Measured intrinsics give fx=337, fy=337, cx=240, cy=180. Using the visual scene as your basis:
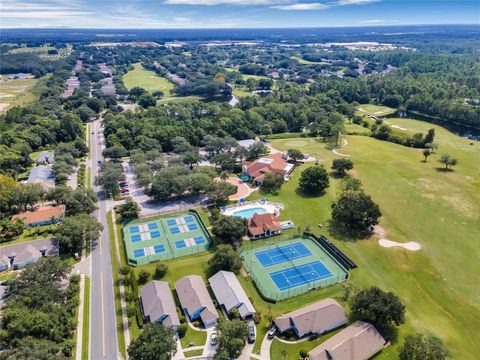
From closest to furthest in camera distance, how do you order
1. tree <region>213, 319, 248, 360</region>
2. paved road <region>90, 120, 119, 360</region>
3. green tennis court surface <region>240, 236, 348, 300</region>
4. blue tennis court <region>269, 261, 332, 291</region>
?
1. tree <region>213, 319, 248, 360</region>
2. paved road <region>90, 120, 119, 360</region>
3. green tennis court surface <region>240, 236, 348, 300</region>
4. blue tennis court <region>269, 261, 332, 291</region>

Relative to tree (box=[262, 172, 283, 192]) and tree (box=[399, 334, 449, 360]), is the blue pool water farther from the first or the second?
tree (box=[399, 334, 449, 360])

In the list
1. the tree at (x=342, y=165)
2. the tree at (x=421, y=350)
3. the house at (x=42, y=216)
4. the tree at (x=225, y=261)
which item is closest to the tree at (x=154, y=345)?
the tree at (x=225, y=261)

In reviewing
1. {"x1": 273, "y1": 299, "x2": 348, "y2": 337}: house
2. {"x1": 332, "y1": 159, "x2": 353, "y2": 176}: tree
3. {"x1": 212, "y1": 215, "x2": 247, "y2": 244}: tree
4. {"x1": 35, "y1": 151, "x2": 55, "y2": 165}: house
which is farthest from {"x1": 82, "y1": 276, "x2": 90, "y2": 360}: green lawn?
{"x1": 332, "y1": 159, "x2": 353, "y2": 176}: tree

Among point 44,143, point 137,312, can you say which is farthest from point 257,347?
point 44,143

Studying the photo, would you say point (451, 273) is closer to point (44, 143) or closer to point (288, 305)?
point (288, 305)

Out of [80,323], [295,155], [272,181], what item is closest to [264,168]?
[272,181]

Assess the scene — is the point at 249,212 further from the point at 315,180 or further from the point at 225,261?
the point at 225,261

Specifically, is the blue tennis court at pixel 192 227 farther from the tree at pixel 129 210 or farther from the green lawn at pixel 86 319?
the green lawn at pixel 86 319
